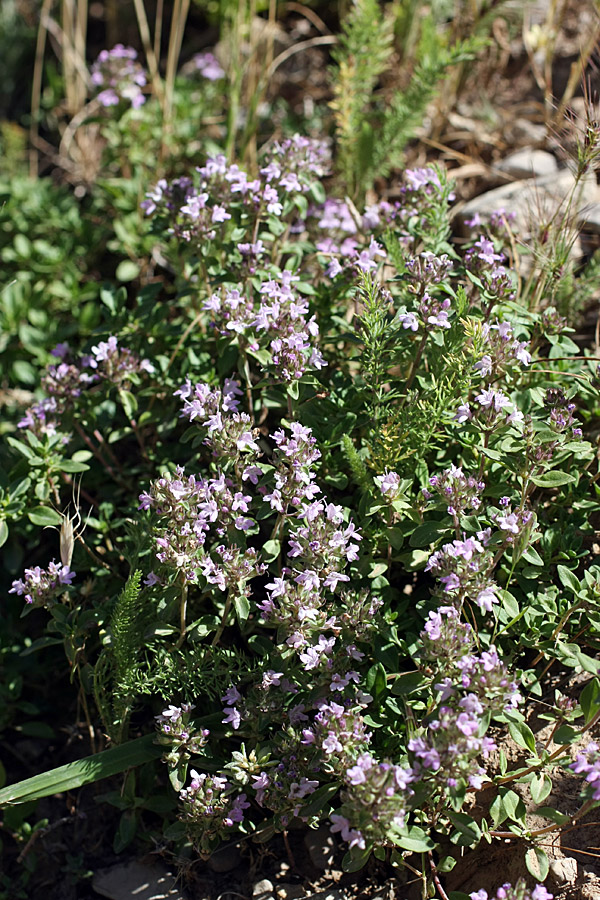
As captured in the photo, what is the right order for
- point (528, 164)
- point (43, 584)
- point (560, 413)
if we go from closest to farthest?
point (560, 413), point (43, 584), point (528, 164)

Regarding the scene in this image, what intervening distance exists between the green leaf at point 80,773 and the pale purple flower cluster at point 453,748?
3.34 feet

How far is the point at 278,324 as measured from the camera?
2.79m

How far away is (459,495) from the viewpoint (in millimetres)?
2506

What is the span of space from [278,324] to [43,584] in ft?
4.04

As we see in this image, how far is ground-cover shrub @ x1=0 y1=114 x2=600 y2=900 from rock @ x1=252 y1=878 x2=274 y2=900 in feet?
0.70

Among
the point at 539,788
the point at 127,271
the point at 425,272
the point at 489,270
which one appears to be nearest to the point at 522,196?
the point at 489,270

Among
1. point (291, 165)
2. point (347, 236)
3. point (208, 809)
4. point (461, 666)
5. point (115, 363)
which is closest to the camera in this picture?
point (461, 666)

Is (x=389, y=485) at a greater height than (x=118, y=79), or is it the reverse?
(x=118, y=79)

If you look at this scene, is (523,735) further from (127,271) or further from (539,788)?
(127,271)

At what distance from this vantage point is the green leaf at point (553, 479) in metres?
2.68

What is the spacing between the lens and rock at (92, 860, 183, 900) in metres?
2.76

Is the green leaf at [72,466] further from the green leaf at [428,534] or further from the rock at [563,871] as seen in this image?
the rock at [563,871]

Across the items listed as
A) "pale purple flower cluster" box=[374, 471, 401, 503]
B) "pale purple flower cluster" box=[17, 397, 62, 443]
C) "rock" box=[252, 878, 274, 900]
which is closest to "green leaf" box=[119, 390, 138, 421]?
"pale purple flower cluster" box=[17, 397, 62, 443]

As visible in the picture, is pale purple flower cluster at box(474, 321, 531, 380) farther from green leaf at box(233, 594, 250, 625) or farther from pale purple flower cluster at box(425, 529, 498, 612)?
green leaf at box(233, 594, 250, 625)
